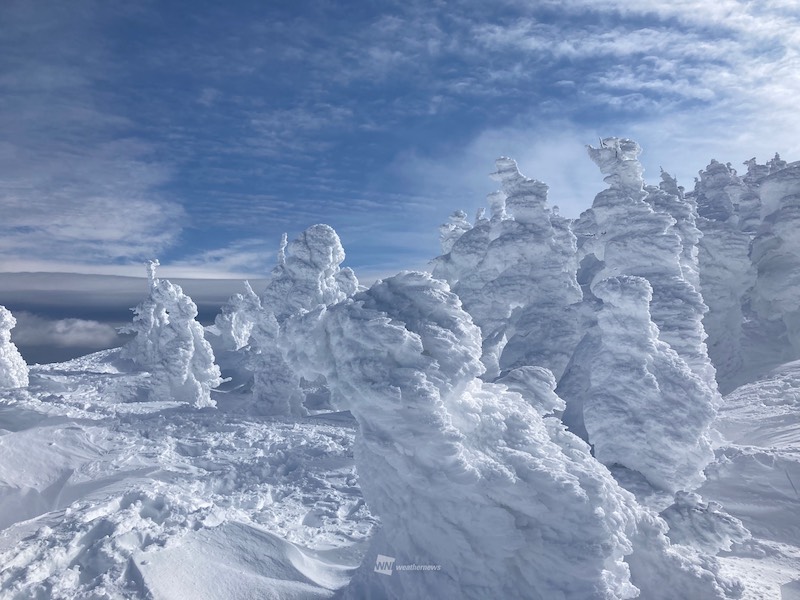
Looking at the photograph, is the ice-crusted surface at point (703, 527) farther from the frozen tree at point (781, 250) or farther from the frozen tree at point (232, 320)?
the frozen tree at point (232, 320)

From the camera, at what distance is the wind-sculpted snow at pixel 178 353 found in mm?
42188

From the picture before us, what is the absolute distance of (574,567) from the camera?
35.2 feet

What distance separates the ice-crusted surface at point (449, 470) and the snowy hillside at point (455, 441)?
52 mm

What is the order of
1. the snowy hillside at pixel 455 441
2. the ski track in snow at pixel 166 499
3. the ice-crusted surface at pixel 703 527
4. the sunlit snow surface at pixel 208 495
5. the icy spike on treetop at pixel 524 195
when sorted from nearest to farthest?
the snowy hillside at pixel 455 441, the ski track in snow at pixel 166 499, the sunlit snow surface at pixel 208 495, the ice-crusted surface at pixel 703 527, the icy spike on treetop at pixel 524 195

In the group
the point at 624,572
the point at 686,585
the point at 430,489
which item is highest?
the point at 430,489

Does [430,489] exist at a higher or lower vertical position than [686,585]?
higher

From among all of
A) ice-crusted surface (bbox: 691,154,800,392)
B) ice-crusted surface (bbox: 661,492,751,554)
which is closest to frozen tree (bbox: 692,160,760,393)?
ice-crusted surface (bbox: 691,154,800,392)

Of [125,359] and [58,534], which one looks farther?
[125,359]

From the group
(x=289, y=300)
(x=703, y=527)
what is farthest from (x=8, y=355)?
(x=703, y=527)

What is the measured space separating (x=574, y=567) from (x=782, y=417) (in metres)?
29.6

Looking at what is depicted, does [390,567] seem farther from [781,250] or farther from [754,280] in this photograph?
[754,280]

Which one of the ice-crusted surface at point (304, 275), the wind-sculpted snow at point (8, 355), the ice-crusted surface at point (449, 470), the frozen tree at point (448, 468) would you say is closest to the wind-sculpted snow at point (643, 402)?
the frozen tree at point (448, 468)

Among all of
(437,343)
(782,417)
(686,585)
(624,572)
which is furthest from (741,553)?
(782,417)

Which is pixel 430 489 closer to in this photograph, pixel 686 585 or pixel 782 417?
pixel 686 585
